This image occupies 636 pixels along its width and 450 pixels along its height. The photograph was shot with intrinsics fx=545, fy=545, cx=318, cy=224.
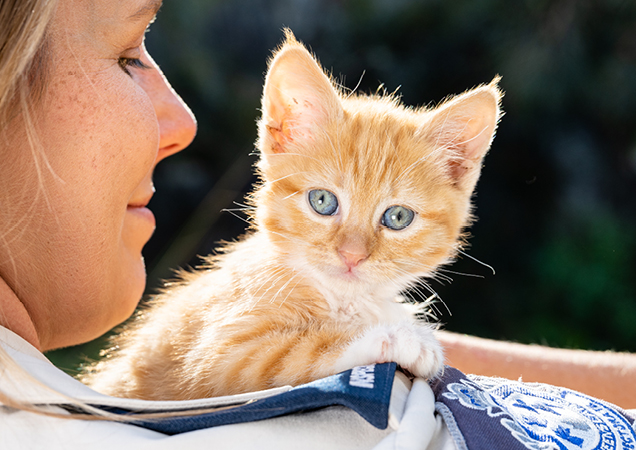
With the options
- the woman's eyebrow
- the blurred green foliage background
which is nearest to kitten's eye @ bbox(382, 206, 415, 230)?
the woman's eyebrow

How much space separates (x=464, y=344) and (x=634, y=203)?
2642 mm

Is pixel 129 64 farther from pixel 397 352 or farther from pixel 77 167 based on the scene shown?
pixel 397 352

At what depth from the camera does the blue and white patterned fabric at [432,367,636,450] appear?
818 millimetres

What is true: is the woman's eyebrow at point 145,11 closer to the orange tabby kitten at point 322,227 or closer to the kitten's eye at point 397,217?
the orange tabby kitten at point 322,227

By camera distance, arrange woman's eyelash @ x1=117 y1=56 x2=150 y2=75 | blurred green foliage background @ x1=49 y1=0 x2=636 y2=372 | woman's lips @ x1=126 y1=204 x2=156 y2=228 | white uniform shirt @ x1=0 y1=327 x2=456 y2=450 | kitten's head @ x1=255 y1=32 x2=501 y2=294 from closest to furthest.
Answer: white uniform shirt @ x1=0 y1=327 x2=456 y2=450
woman's eyelash @ x1=117 y1=56 x2=150 y2=75
kitten's head @ x1=255 y1=32 x2=501 y2=294
woman's lips @ x1=126 y1=204 x2=156 y2=228
blurred green foliage background @ x1=49 y1=0 x2=636 y2=372

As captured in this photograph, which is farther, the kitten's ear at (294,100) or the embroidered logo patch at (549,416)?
the kitten's ear at (294,100)

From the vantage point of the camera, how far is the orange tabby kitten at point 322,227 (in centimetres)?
132

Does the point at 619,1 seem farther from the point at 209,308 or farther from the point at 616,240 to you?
the point at 209,308

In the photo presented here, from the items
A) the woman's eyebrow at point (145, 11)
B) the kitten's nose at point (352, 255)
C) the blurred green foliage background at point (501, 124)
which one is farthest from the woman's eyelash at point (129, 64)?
the blurred green foliage background at point (501, 124)

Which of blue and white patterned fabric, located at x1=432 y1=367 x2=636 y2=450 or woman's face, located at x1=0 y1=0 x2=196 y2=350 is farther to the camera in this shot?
woman's face, located at x1=0 y1=0 x2=196 y2=350

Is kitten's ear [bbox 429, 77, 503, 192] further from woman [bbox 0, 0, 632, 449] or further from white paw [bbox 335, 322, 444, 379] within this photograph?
woman [bbox 0, 0, 632, 449]

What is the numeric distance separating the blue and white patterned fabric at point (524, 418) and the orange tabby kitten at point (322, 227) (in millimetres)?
334

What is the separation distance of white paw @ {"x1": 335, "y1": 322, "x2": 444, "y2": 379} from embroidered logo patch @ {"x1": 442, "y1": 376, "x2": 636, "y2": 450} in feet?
0.25

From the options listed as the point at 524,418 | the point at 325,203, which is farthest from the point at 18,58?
the point at 524,418
